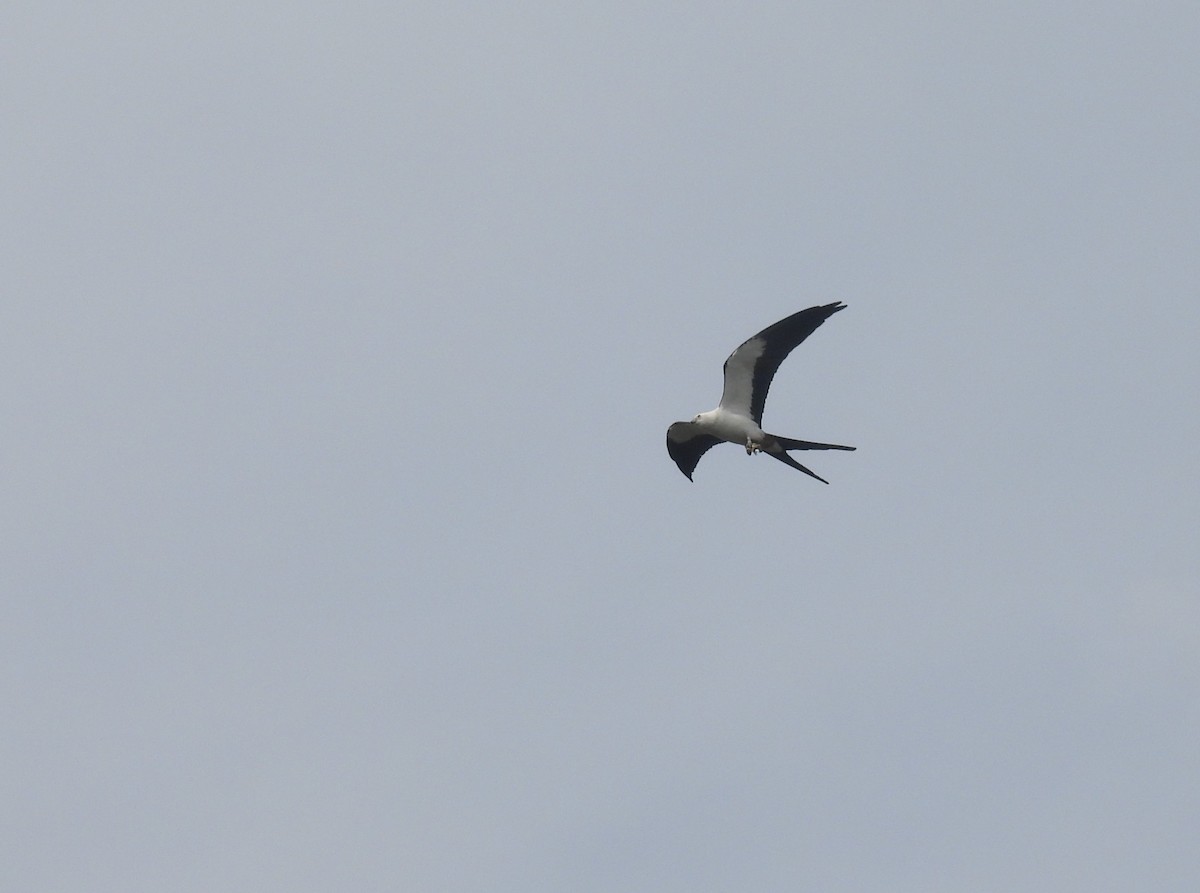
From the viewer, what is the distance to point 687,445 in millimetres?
31641

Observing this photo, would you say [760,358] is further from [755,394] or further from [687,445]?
[687,445]

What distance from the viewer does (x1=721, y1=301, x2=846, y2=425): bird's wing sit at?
27.7 metres

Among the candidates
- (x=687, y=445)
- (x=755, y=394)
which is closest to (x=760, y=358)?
(x=755, y=394)

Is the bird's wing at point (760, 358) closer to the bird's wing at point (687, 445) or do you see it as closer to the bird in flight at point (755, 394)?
the bird in flight at point (755, 394)

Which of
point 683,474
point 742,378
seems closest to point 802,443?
point 742,378

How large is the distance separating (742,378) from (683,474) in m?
3.25

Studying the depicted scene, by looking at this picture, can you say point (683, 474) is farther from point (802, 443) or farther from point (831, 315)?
point (831, 315)

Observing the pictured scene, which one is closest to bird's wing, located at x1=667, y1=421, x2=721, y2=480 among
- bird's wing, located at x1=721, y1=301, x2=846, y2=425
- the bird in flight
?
the bird in flight

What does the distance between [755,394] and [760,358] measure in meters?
0.88

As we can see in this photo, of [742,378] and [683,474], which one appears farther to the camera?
[683,474]

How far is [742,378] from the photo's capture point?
2928 centimetres

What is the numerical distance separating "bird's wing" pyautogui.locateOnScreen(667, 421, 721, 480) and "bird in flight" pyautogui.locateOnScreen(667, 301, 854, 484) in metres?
0.03

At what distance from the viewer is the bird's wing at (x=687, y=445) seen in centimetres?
3117

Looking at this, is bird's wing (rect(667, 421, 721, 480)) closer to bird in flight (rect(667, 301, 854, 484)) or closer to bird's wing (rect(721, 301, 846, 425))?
bird in flight (rect(667, 301, 854, 484))
